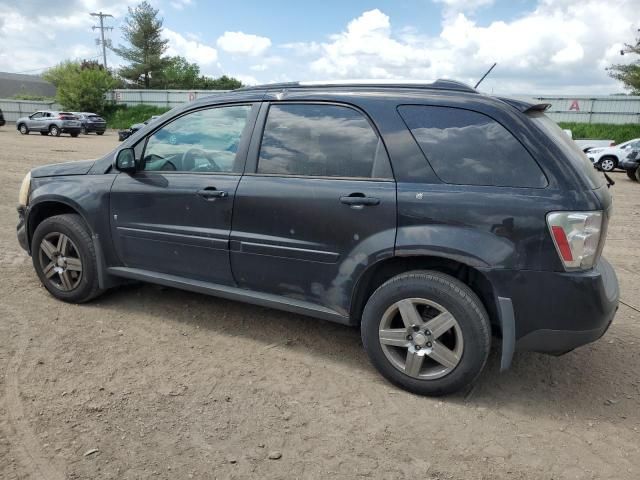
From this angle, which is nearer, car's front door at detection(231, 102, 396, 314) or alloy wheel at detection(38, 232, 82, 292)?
car's front door at detection(231, 102, 396, 314)

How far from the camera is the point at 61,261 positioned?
13.8ft

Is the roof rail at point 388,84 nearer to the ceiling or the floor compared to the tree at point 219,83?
nearer to the floor

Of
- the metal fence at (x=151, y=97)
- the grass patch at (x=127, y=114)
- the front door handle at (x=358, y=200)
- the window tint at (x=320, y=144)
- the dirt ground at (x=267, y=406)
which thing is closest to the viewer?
the dirt ground at (x=267, y=406)

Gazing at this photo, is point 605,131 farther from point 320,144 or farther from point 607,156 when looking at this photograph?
point 320,144

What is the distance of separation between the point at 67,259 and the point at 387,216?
279 centimetres

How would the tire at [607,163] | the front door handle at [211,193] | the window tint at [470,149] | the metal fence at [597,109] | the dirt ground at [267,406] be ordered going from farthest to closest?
the metal fence at [597,109], the tire at [607,163], the front door handle at [211,193], the window tint at [470,149], the dirt ground at [267,406]

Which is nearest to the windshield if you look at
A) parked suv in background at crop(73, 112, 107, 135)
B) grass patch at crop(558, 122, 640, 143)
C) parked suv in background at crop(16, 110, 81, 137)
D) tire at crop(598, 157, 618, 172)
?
tire at crop(598, 157, 618, 172)

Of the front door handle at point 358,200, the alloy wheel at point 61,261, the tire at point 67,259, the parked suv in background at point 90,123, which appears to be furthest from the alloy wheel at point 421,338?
the parked suv in background at point 90,123

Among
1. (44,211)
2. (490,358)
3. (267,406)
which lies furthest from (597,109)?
(267,406)

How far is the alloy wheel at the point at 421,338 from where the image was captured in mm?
2887

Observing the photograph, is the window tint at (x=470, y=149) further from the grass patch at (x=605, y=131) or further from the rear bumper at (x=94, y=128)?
the rear bumper at (x=94, y=128)

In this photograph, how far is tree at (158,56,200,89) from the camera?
59.4 metres

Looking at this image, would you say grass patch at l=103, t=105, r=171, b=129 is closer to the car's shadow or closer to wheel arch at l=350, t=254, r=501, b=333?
the car's shadow

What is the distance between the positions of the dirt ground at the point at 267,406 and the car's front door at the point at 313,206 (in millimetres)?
557
